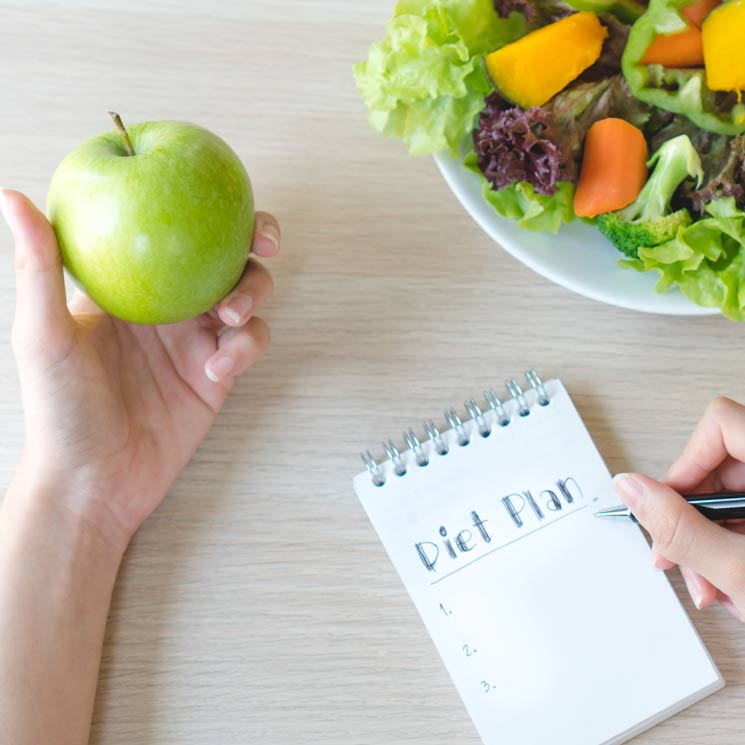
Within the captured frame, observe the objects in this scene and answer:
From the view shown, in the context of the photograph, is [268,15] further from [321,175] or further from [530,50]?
[530,50]

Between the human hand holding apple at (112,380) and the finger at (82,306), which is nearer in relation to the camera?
the human hand holding apple at (112,380)

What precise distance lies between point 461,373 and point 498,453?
0.30 feet

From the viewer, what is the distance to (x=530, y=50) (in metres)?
0.78

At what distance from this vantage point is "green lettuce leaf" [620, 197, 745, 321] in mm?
792

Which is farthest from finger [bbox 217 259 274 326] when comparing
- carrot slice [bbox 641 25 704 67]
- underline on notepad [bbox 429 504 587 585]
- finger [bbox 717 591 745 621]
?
finger [bbox 717 591 745 621]

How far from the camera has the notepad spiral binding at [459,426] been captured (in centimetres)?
84

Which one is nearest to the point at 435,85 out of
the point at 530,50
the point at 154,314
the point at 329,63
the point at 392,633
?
the point at 530,50

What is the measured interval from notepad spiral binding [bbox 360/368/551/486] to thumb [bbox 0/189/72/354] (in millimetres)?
312

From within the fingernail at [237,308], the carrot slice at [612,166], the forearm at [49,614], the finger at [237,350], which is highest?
the carrot slice at [612,166]

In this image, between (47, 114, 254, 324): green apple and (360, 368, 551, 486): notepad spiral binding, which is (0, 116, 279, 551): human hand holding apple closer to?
(47, 114, 254, 324): green apple

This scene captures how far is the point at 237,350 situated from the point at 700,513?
454 mm

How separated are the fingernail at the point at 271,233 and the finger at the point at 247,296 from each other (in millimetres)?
35

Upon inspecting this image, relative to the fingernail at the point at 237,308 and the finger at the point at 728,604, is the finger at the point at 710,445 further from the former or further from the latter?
the fingernail at the point at 237,308

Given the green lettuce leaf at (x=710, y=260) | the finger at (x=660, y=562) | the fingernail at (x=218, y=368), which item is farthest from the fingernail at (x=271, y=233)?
the finger at (x=660, y=562)
